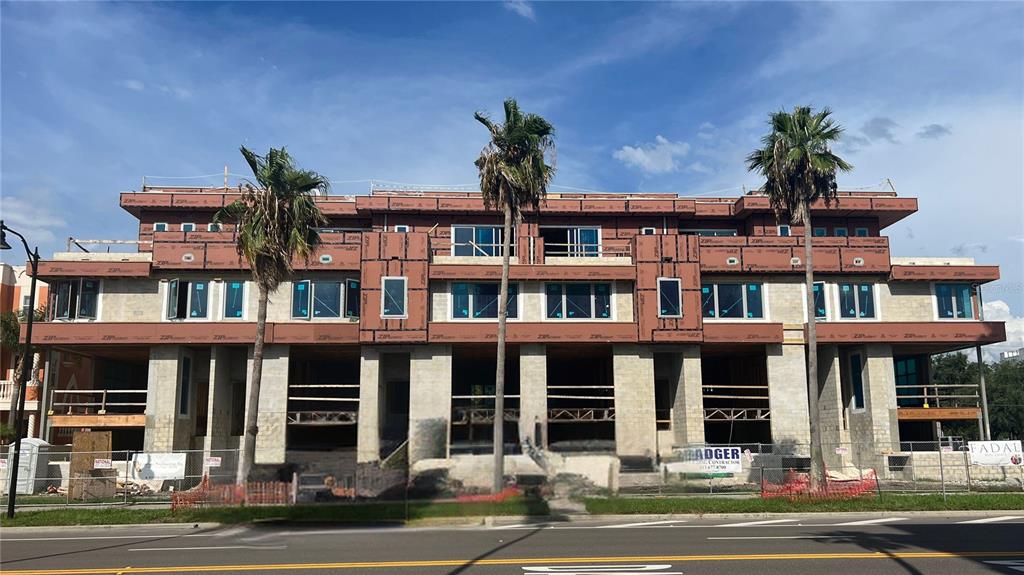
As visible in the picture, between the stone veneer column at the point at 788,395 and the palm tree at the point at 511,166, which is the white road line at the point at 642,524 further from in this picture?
the stone veneer column at the point at 788,395

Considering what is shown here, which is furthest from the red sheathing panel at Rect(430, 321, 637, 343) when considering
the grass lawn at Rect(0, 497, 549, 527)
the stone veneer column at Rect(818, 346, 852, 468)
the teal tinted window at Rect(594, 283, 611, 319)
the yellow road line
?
the yellow road line

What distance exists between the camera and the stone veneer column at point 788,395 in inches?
1531

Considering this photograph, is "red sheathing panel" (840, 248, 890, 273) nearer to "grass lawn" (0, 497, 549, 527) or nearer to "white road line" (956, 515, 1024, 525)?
"white road line" (956, 515, 1024, 525)

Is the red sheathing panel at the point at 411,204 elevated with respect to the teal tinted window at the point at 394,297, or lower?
elevated

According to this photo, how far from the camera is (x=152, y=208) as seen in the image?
4594cm

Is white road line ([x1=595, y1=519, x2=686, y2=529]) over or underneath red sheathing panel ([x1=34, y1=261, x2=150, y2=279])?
underneath

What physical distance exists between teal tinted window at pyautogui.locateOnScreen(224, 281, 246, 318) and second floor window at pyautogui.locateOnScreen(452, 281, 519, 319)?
10552mm

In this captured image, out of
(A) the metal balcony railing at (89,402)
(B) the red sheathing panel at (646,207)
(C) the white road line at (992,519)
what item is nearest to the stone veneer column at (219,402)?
(A) the metal balcony railing at (89,402)

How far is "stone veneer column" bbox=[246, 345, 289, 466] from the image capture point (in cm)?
3769

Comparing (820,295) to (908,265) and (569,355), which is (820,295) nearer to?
(908,265)

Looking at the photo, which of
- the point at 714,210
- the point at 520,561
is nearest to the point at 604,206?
the point at 714,210

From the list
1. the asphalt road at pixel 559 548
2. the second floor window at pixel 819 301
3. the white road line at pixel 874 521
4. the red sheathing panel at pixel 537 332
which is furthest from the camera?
the second floor window at pixel 819 301

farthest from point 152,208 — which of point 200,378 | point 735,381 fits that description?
point 735,381

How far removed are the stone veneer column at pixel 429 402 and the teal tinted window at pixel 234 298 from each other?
29.5 feet
